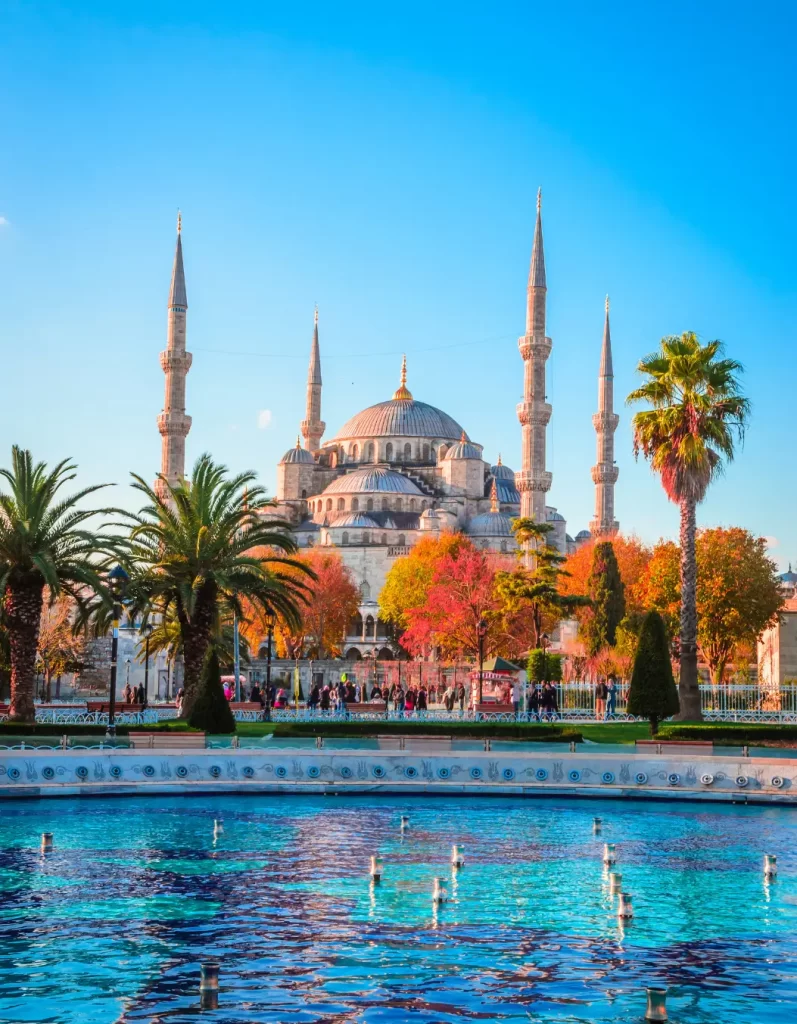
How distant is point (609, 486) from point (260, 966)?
56631 millimetres

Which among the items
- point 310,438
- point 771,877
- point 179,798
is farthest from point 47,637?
point 310,438

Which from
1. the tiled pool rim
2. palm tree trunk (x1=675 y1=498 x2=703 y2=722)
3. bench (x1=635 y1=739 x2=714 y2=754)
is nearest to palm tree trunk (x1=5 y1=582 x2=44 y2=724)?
the tiled pool rim

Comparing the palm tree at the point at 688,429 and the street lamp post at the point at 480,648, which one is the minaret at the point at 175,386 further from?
the palm tree at the point at 688,429

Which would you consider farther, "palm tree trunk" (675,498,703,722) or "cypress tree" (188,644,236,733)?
"palm tree trunk" (675,498,703,722)

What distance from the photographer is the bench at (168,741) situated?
17734 mm

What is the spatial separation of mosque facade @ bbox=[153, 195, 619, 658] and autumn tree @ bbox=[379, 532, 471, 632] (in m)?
3.56

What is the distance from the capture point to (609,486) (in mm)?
63406

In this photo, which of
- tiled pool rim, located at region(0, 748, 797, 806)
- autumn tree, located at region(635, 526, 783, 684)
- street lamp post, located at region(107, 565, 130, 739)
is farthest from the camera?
autumn tree, located at region(635, 526, 783, 684)

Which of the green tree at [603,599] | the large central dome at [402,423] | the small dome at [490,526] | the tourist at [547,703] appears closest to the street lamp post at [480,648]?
the tourist at [547,703]

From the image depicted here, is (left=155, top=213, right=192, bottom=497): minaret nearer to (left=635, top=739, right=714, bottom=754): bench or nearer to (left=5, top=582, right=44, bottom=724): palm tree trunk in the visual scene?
(left=5, top=582, right=44, bottom=724): palm tree trunk

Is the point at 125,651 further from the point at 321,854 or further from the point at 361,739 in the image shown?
Answer: the point at 321,854

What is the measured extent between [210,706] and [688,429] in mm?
10175

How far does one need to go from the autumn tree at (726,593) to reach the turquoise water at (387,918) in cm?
2286

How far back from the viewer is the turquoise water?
7.32 meters
